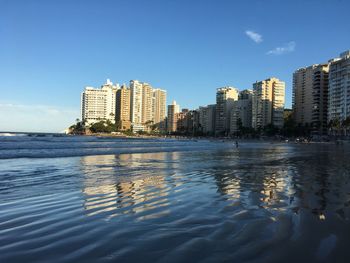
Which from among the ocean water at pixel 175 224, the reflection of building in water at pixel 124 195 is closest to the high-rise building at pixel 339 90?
the reflection of building in water at pixel 124 195

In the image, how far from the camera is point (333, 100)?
172 m

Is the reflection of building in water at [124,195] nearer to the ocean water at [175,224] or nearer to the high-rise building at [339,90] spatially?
the ocean water at [175,224]

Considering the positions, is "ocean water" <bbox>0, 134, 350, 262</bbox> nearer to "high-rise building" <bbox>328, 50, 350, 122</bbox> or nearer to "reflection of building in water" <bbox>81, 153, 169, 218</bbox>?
"reflection of building in water" <bbox>81, 153, 169, 218</bbox>

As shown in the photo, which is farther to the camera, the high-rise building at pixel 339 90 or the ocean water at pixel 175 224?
the high-rise building at pixel 339 90

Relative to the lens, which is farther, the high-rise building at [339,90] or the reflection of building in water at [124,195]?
the high-rise building at [339,90]

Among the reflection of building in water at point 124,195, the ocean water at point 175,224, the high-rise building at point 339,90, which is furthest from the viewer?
the high-rise building at point 339,90

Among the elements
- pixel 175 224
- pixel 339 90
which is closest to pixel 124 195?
pixel 175 224

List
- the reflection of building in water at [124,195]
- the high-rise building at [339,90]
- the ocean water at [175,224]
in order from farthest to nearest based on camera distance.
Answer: the high-rise building at [339,90]
the reflection of building in water at [124,195]
the ocean water at [175,224]

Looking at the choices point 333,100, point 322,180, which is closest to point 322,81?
point 333,100

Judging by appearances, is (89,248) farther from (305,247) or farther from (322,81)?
(322,81)

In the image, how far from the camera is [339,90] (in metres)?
168

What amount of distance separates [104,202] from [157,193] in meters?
2.14

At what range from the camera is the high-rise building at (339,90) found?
160375mm

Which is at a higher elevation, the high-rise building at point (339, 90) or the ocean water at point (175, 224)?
the high-rise building at point (339, 90)
